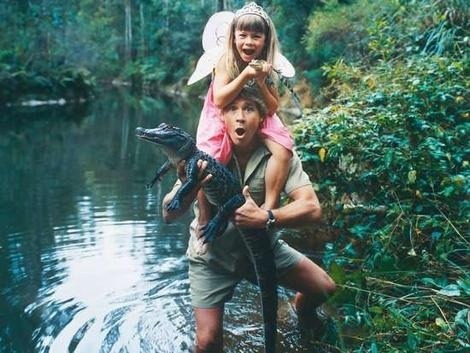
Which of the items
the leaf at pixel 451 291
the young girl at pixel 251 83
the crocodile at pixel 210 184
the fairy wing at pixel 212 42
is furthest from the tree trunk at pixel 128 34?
the leaf at pixel 451 291

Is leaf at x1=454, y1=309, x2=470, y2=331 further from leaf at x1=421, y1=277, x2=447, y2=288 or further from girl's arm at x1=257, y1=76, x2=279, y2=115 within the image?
→ girl's arm at x1=257, y1=76, x2=279, y2=115

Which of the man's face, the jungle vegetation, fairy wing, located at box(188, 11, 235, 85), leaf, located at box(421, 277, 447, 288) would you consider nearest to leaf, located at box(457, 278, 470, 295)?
the jungle vegetation

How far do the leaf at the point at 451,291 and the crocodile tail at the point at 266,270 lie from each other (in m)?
0.86

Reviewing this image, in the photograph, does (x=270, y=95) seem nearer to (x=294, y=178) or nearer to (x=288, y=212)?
(x=294, y=178)

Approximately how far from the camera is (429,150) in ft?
12.1

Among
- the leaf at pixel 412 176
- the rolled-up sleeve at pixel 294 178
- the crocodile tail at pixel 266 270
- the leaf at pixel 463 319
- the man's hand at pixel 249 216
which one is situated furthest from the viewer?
the leaf at pixel 412 176

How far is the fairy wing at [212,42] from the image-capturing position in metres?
3.33

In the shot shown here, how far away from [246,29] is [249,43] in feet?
0.24

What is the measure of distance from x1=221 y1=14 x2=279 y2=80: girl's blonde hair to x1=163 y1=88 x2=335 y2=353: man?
16 cm

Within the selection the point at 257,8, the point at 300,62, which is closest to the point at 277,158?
the point at 257,8

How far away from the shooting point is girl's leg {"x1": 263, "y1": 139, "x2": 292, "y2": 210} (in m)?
3.05

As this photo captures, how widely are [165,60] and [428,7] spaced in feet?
110

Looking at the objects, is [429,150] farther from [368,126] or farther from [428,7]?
[428,7]

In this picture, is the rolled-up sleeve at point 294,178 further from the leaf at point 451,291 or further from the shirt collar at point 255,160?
the leaf at point 451,291
